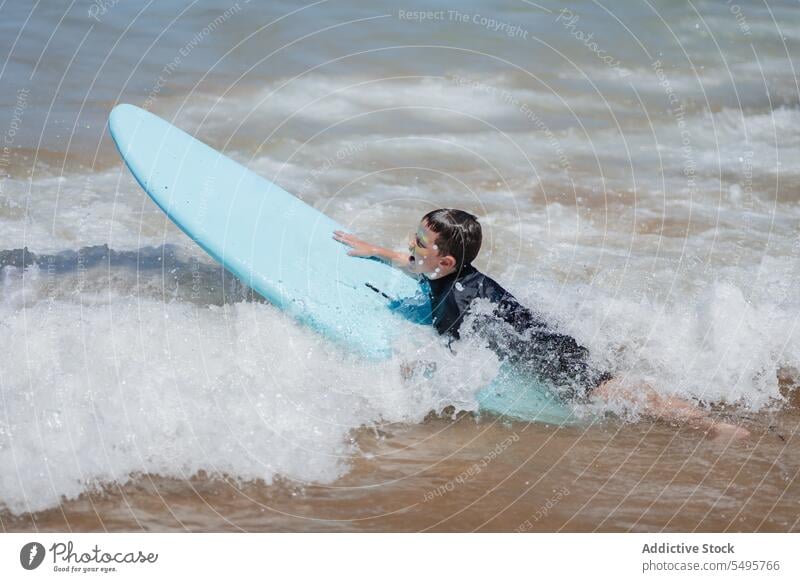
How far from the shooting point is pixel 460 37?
381cm

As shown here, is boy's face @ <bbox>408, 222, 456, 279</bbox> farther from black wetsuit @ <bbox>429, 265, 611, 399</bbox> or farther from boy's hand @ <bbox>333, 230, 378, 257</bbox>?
boy's hand @ <bbox>333, 230, 378, 257</bbox>

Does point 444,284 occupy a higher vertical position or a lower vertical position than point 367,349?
higher

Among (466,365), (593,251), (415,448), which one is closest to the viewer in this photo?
(415,448)

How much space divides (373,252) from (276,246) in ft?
1.21

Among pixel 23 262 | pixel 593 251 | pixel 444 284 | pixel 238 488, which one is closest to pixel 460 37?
pixel 593 251

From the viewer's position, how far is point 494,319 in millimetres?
2480

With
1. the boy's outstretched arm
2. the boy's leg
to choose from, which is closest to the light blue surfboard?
the boy's outstretched arm

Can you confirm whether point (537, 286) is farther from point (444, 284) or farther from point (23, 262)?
point (23, 262)

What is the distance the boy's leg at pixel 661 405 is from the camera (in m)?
2.33

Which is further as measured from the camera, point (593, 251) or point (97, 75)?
point (97, 75)

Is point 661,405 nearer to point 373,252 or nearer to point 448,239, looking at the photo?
point 448,239

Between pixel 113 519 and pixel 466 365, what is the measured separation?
3.62ft

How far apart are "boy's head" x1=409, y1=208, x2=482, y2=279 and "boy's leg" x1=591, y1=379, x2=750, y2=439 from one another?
58 centimetres
